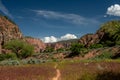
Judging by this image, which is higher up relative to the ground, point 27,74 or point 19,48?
point 19,48

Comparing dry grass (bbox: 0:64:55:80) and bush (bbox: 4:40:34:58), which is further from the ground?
bush (bbox: 4:40:34:58)

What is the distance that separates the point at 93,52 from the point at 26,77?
64.4 meters

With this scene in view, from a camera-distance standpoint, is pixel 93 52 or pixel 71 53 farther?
pixel 71 53

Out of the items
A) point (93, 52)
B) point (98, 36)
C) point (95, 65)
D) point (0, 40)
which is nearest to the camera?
point (95, 65)

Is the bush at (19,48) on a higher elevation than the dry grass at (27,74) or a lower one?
higher

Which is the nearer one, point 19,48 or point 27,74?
point 27,74

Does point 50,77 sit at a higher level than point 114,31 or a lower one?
lower

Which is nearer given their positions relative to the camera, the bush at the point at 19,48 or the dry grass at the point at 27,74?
the dry grass at the point at 27,74

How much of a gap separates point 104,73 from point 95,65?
201 inches

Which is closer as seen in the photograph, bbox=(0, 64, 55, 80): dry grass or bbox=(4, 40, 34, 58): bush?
bbox=(0, 64, 55, 80): dry grass

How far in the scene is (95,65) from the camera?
28.7 metres

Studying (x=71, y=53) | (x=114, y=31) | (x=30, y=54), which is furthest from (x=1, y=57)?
(x=114, y=31)

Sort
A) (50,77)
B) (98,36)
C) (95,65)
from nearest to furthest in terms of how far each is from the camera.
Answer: (50,77)
(95,65)
(98,36)

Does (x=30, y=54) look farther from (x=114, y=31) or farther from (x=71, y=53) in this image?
(x=114, y=31)
